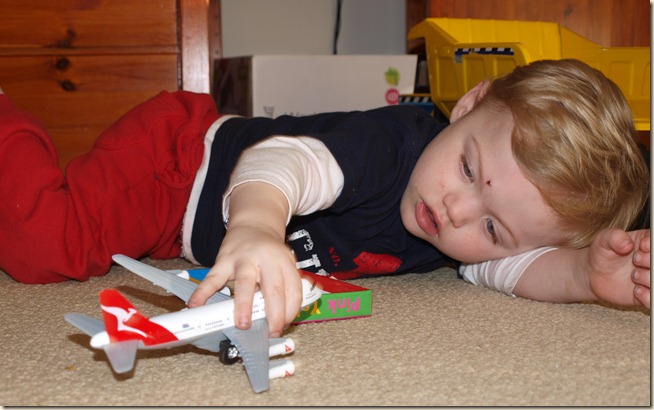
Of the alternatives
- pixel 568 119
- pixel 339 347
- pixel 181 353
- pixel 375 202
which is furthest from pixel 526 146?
pixel 181 353

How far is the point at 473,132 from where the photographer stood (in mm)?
977

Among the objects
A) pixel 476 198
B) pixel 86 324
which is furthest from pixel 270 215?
pixel 476 198

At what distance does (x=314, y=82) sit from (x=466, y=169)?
0.84 m

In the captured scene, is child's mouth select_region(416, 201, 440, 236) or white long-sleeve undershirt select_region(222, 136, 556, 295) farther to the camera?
child's mouth select_region(416, 201, 440, 236)

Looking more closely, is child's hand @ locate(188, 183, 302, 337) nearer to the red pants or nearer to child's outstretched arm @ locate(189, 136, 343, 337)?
child's outstretched arm @ locate(189, 136, 343, 337)

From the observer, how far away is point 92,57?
162 cm

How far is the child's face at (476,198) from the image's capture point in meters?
0.93

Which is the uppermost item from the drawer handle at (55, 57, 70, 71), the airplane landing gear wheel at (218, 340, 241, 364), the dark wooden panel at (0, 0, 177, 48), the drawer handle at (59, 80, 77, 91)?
the dark wooden panel at (0, 0, 177, 48)

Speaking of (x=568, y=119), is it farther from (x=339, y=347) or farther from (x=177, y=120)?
(x=177, y=120)

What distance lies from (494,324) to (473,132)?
26 cm

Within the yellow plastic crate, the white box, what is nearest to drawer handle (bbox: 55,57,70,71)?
the white box

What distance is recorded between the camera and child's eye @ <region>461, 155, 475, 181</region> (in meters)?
0.95

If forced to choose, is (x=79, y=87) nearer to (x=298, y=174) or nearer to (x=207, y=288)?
(x=298, y=174)

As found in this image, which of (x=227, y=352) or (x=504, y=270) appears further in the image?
(x=504, y=270)
